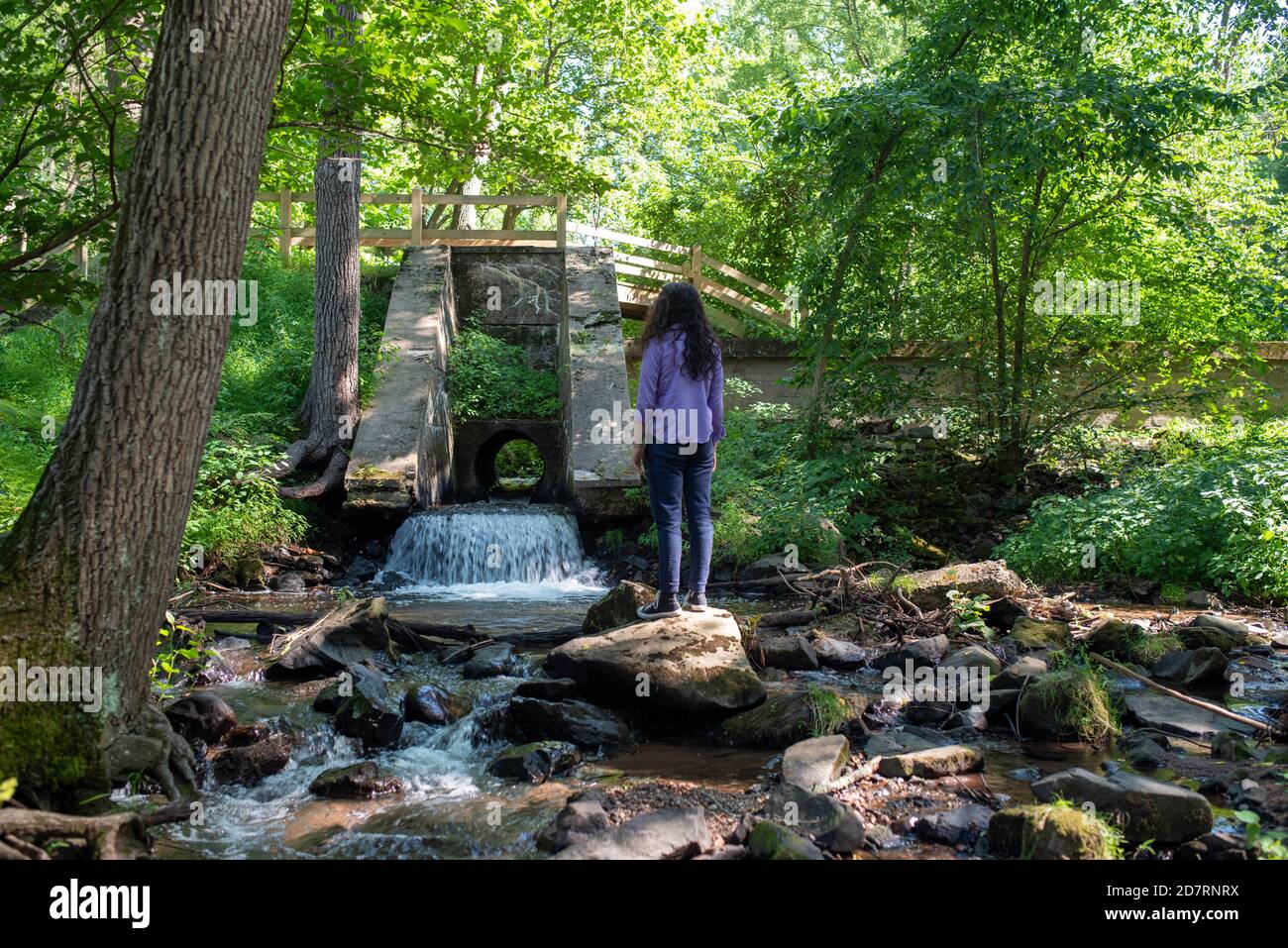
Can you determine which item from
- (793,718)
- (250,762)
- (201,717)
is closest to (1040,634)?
(793,718)

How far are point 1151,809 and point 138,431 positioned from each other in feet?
15.6

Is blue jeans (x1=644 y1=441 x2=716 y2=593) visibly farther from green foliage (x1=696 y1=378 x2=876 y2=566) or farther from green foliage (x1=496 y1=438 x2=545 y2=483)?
green foliage (x1=496 y1=438 x2=545 y2=483)

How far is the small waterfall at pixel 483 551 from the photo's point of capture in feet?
38.9

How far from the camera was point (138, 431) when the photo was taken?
4.41 metres

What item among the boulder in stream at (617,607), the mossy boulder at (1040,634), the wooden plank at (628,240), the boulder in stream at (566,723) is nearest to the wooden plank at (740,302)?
the wooden plank at (628,240)

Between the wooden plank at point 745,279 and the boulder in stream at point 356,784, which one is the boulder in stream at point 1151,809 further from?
the wooden plank at point 745,279

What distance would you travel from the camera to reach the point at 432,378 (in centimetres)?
1437

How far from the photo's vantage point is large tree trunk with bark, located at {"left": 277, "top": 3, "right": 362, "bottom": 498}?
13.0 meters

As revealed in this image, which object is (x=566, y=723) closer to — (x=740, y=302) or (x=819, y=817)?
(x=819, y=817)

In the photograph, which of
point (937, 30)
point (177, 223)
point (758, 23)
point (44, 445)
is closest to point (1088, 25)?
point (937, 30)

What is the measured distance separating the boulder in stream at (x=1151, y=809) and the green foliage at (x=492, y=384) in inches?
471

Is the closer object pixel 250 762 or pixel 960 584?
pixel 250 762

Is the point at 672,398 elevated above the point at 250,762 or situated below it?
above
